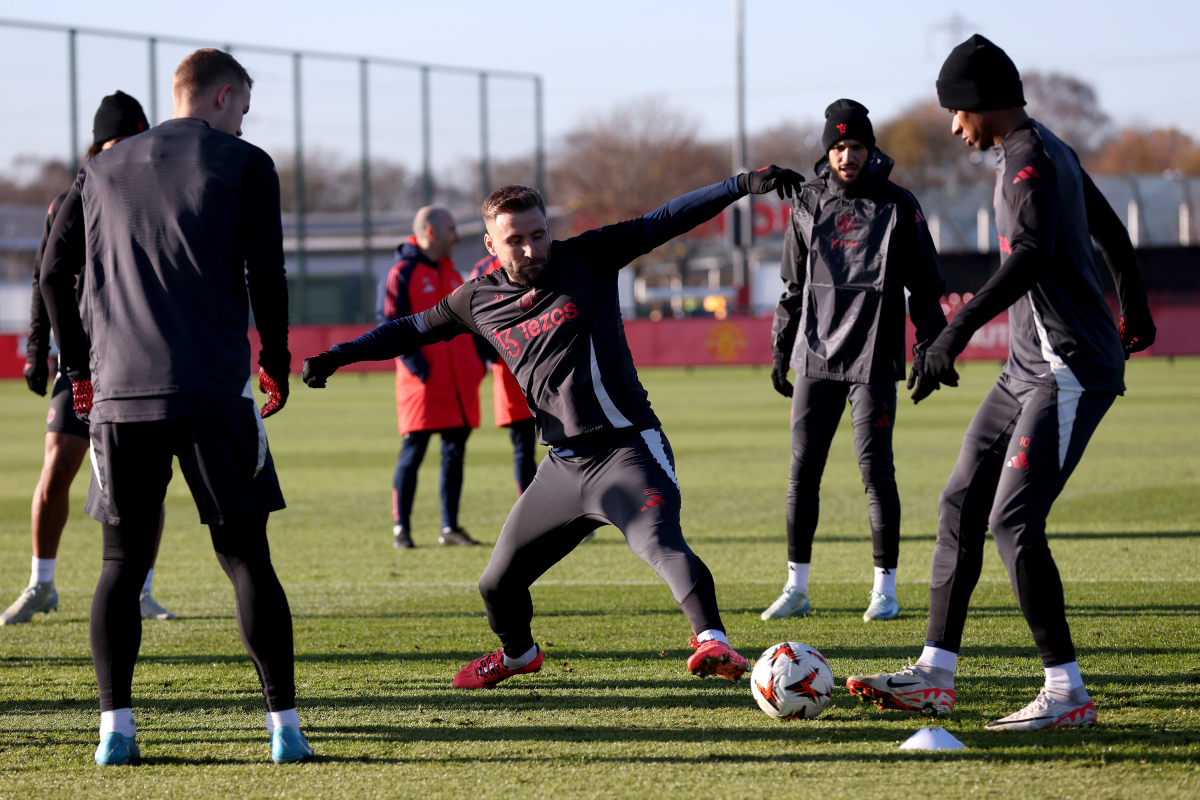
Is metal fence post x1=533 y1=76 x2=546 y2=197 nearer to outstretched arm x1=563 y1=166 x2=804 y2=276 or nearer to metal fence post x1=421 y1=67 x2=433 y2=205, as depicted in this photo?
metal fence post x1=421 y1=67 x2=433 y2=205

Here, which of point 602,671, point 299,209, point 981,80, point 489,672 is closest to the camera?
point 981,80

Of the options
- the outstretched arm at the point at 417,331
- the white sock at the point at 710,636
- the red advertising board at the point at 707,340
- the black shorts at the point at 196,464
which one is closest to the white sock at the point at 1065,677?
the white sock at the point at 710,636

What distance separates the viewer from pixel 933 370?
12.2ft

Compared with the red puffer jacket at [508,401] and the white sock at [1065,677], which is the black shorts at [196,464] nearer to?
the white sock at [1065,677]

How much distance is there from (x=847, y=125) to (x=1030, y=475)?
2102mm

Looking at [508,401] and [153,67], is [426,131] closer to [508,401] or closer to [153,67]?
[153,67]

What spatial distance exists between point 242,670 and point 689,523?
15.2 ft

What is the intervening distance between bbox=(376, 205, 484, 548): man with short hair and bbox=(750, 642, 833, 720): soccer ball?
4543 millimetres

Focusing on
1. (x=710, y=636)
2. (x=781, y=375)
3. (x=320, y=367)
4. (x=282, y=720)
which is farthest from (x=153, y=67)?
(x=710, y=636)

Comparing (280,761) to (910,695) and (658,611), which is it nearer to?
(910,695)

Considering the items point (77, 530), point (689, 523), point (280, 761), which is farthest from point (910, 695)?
point (77, 530)

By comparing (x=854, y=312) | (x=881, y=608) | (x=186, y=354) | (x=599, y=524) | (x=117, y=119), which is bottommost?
(x=881, y=608)

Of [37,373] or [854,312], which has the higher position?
[854,312]

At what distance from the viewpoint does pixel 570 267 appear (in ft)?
14.0
